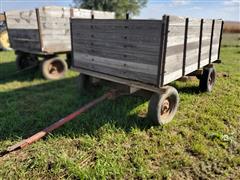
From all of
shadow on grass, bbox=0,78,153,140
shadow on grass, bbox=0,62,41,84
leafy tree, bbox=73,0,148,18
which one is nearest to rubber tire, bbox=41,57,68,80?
shadow on grass, bbox=0,62,41,84

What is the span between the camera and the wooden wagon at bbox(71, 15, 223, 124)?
311 centimetres

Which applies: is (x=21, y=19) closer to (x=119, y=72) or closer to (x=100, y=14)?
(x=100, y=14)

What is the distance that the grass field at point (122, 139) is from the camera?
2732mm

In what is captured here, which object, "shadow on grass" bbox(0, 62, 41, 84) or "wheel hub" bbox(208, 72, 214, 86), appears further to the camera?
"shadow on grass" bbox(0, 62, 41, 84)

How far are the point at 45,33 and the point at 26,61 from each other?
86.1 inches

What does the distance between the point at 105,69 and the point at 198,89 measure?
8.30 feet

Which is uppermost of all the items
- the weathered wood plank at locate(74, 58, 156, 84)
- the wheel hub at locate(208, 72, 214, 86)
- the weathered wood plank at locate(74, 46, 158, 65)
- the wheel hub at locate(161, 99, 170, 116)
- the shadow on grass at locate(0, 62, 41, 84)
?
the weathered wood plank at locate(74, 46, 158, 65)

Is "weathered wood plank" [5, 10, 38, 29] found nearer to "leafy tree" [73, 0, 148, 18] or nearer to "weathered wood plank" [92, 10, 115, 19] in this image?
"weathered wood plank" [92, 10, 115, 19]

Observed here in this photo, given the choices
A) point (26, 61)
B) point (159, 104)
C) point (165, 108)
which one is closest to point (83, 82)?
point (165, 108)

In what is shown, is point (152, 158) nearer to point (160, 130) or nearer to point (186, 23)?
point (160, 130)

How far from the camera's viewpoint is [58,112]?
4.39 m

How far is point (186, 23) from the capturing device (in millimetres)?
3414

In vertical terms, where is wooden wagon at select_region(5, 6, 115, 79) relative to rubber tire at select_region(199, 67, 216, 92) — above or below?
above

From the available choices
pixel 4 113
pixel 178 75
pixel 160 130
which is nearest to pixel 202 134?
pixel 160 130
